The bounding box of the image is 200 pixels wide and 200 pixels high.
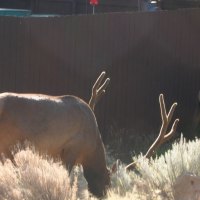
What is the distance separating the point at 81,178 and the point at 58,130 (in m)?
0.96

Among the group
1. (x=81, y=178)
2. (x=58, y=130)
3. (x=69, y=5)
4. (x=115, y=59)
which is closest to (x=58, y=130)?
(x=58, y=130)

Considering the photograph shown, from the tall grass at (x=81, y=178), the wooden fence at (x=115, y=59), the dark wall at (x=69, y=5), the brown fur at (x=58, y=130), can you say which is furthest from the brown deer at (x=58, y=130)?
the dark wall at (x=69, y=5)

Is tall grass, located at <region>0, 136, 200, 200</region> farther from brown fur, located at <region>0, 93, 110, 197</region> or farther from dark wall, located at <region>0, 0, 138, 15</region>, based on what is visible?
dark wall, located at <region>0, 0, 138, 15</region>

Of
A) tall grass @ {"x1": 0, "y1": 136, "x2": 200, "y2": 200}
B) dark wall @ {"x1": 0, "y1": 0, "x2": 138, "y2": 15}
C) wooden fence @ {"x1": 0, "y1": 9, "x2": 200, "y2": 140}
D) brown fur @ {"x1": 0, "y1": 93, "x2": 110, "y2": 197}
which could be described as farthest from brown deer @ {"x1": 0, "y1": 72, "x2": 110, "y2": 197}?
dark wall @ {"x1": 0, "y1": 0, "x2": 138, "y2": 15}

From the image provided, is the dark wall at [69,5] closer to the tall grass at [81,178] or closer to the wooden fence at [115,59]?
the wooden fence at [115,59]

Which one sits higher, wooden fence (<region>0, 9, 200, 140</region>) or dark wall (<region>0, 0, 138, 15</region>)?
dark wall (<region>0, 0, 138, 15</region>)

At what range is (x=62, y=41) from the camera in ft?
42.1

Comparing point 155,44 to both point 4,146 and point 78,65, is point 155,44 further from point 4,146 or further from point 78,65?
point 4,146

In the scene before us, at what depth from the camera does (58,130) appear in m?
8.09

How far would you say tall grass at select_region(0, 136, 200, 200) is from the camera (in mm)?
6195

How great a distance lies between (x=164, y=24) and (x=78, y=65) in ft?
7.03

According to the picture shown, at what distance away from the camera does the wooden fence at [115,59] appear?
40.8 feet

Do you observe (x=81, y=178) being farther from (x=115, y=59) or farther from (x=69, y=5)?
(x=69, y=5)

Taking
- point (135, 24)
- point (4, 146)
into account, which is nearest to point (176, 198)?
point (4, 146)
